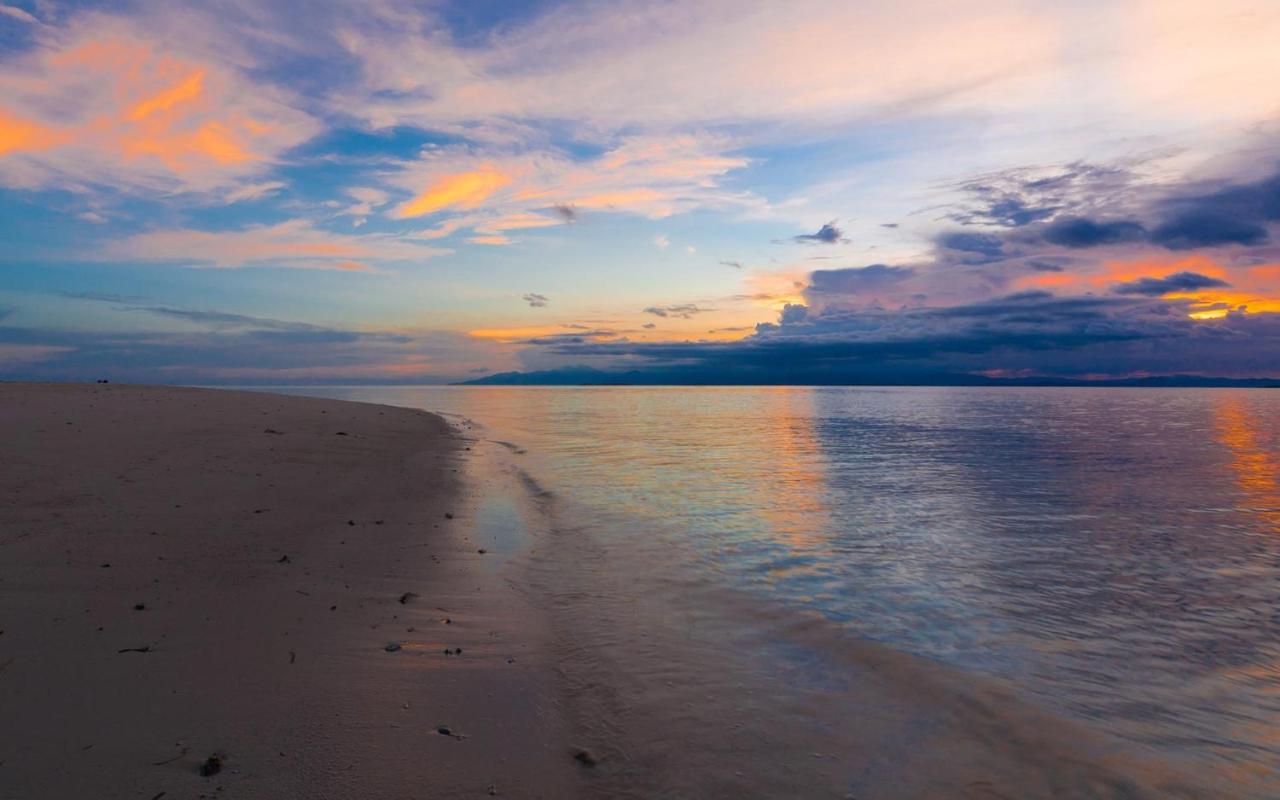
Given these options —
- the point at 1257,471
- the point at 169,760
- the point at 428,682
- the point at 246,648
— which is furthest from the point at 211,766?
the point at 1257,471

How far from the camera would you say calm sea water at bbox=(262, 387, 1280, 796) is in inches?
273

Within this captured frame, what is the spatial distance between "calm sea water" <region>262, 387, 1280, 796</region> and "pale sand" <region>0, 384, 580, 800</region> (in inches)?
129

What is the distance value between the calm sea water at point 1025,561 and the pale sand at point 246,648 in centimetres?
327

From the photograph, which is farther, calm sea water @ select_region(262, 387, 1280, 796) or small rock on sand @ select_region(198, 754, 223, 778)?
calm sea water @ select_region(262, 387, 1280, 796)

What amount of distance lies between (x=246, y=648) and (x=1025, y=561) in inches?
517

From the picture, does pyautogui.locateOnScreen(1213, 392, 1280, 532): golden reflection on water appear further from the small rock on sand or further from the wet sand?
the small rock on sand

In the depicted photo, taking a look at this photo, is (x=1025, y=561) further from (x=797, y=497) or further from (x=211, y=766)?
(x=211, y=766)

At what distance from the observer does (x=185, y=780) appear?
13.5 feet

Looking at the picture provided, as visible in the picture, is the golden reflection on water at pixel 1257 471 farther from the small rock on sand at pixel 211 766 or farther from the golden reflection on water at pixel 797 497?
the small rock on sand at pixel 211 766

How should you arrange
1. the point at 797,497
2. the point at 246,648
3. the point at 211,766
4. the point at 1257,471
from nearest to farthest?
the point at 211,766
the point at 246,648
the point at 797,497
the point at 1257,471

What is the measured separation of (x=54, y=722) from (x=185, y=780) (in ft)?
4.48

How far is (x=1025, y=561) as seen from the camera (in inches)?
483

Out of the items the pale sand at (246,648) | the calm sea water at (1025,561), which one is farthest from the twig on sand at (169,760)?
the calm sea water at (1025,561)

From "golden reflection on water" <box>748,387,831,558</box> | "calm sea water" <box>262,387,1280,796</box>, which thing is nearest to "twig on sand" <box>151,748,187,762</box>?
"calm sea water" <box>262,387,1280,796</box>
